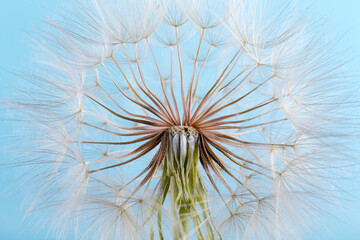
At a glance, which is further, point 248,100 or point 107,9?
point 248,100

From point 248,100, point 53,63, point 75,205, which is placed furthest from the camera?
point 248,100

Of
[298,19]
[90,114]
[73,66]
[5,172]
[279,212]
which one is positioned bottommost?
[279,212]

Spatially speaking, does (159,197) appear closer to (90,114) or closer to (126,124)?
(90,114)

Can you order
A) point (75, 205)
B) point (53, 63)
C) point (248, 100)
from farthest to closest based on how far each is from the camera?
point (248, 100), point (53, 63), point (75, 205)

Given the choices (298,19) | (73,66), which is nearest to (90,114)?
(73,66)

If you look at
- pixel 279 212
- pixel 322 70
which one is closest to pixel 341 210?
pixel 279 212

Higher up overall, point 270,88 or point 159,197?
point 270,88
